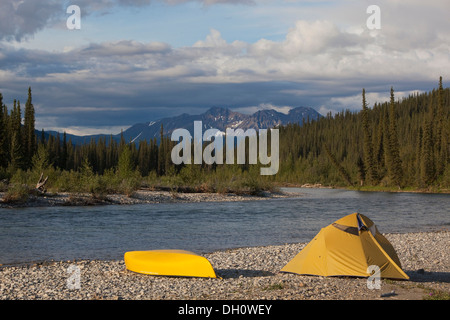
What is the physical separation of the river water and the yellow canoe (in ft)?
15.6

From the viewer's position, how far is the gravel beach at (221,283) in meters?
11.2

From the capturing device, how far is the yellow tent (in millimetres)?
13688

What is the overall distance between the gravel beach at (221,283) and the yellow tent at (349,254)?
1.09 feet

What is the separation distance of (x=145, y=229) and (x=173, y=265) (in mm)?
14358

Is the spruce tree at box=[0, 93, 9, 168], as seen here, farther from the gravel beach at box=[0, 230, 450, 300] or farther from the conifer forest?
the gravel beach at box=[0, 230, 450, 300]

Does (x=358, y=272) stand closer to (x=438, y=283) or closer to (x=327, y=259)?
(x=327, y=259)

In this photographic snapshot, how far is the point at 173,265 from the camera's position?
13906 millimetres

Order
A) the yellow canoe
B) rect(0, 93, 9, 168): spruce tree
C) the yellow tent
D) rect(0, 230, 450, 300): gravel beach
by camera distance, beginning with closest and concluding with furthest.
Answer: rect(0, 230, 450, 300): gravel beach
the yellow tent
the yellow canoe
rect(0, 93, 9, 168): spruce tree

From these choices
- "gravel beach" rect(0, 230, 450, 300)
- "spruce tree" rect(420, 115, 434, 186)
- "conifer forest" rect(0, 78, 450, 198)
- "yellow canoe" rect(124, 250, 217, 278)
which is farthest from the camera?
"spruce tree" rect(420, 115, 434, 186)

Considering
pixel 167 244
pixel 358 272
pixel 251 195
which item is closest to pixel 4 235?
pixel 167 244

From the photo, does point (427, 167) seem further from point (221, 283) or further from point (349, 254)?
point (221, 283)

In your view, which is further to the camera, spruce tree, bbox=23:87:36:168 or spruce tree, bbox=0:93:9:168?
spruce tree, bbox=23:87:36:168

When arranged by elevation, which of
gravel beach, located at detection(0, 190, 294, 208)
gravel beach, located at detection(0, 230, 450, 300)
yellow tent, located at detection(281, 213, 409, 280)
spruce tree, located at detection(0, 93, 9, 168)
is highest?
spruce tree, located at detection(0, 93, 9, 168)

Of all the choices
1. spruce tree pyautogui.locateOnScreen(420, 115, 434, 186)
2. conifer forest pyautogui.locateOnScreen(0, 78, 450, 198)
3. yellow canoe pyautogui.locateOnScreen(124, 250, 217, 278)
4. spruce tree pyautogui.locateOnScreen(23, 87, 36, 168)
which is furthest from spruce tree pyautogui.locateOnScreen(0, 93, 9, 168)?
spruce tree pyautogui.locateOnScreen(420, 115, 434, 186)
